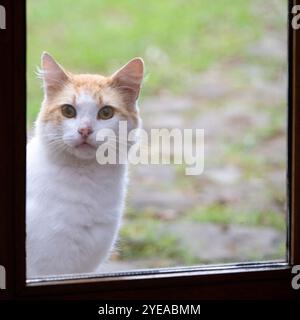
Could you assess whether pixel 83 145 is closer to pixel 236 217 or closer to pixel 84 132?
pixel 84 132

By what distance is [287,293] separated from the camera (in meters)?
1.05

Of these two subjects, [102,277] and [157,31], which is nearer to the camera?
[102,277]

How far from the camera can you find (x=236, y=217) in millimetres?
2475

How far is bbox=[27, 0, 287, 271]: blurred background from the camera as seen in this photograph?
93.0 inches

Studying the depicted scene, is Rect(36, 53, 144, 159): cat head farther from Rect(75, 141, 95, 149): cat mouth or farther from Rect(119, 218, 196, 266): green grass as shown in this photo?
Rect(119, 218, 196, 266): green grass

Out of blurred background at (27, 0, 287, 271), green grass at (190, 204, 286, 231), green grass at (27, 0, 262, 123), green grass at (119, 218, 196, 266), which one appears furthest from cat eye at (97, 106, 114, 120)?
green grass at (27, 0, 262, 123)

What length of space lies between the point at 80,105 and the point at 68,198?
17cm

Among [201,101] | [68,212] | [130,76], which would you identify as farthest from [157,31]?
[68,212]

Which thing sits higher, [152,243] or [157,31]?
[157,31]

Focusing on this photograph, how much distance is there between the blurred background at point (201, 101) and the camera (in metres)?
2.36

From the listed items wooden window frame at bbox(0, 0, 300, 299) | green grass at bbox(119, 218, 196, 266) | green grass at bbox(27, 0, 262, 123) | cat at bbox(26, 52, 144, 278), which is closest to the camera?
wooden window frame at bbox(0, 0, 300, 299)

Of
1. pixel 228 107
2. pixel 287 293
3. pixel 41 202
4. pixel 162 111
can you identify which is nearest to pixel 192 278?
pixel 287 293

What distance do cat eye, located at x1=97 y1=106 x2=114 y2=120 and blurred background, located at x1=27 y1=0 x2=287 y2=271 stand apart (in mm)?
1172

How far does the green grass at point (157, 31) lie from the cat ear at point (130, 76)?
5.63 feet
